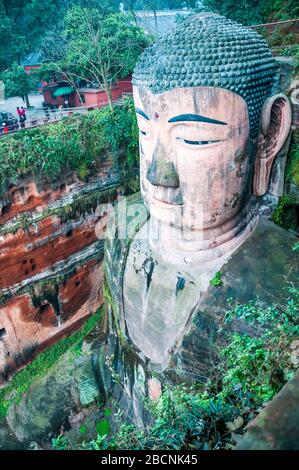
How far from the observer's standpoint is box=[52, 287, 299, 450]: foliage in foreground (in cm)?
253

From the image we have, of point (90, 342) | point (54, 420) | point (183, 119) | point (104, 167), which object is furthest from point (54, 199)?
point (183, 119)

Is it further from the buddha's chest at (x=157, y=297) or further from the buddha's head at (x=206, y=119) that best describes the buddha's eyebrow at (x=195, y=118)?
the buddha's chest at (x=157, y=297)

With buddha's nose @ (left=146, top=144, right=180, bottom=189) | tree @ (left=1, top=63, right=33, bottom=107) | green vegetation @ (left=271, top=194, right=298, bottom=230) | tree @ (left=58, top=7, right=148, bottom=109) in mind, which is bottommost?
green vegetation @ (left=271, top=194, right=298, bottom=230)

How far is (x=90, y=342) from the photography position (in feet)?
24.9

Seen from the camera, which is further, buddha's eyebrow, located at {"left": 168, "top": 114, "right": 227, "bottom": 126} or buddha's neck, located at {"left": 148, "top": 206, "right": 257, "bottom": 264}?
buddha's neck, located at {"left": 148, "top": 206, "right": 257, "bottom": 264}

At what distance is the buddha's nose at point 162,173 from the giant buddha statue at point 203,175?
13 millimetres

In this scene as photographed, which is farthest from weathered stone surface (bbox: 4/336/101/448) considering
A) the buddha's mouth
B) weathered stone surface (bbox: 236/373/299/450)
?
weathered stone surface (bbox: 236/373/299/450)

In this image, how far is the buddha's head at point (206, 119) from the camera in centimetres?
458

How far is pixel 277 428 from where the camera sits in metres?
1.94

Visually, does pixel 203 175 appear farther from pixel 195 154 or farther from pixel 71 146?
pixel 71 146

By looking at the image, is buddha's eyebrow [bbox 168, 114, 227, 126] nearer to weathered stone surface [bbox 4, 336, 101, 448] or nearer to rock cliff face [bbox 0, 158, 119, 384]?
weathered stone surface [bbox 4, 336, 101, 448]

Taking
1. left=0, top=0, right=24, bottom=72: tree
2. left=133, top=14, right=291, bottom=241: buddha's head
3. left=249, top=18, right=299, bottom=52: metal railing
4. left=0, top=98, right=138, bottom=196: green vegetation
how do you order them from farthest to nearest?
1. left=0, top=0, right=24, bottom=72: tree
2. left=0, top=98, right=138, bottom=196: green vegetation
3. left=249, top=18, right=299, bottom=52: metal railing
4. left=133, top=14, right=291, bottom=241: buddha's head

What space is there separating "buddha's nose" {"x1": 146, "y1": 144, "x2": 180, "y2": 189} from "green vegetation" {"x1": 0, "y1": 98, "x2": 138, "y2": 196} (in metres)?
6.11
